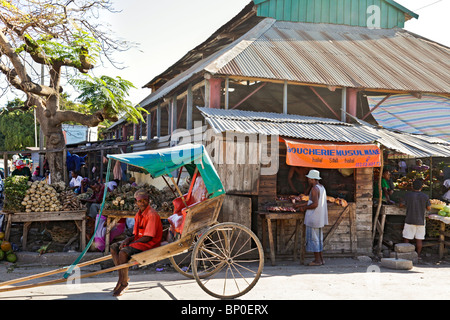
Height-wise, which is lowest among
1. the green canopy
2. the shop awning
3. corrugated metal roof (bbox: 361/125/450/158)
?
the green canopy

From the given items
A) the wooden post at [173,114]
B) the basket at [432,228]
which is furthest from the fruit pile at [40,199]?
the basket at [432,228]

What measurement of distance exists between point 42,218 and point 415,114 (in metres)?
10.2

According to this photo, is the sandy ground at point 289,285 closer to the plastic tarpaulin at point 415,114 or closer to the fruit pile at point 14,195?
the fruit pile at point 14,195

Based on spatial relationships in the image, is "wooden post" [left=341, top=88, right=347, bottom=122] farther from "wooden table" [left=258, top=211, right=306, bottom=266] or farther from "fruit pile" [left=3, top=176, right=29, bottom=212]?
"fruit pile" [left=3, top=176, right=29, bottom=212]

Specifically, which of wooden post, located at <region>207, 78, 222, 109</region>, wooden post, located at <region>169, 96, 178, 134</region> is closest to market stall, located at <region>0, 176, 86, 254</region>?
wooden post, located at <region>207, 78, 222, 109</region>

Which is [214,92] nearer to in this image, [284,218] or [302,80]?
[302,80]

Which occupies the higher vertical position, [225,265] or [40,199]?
[40,199]

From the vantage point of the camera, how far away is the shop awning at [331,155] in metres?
9.04

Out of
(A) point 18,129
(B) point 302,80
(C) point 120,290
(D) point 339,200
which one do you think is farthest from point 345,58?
(A) point 18,129

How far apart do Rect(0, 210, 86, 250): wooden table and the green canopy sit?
3.81m

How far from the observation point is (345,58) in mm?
13094

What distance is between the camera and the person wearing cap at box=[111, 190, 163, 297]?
5.55 m

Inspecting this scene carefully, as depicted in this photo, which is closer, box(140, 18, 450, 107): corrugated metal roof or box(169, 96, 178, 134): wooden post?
box(140, 18, 450, 107): corrugated metal roof

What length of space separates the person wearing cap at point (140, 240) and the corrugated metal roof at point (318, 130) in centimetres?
312
